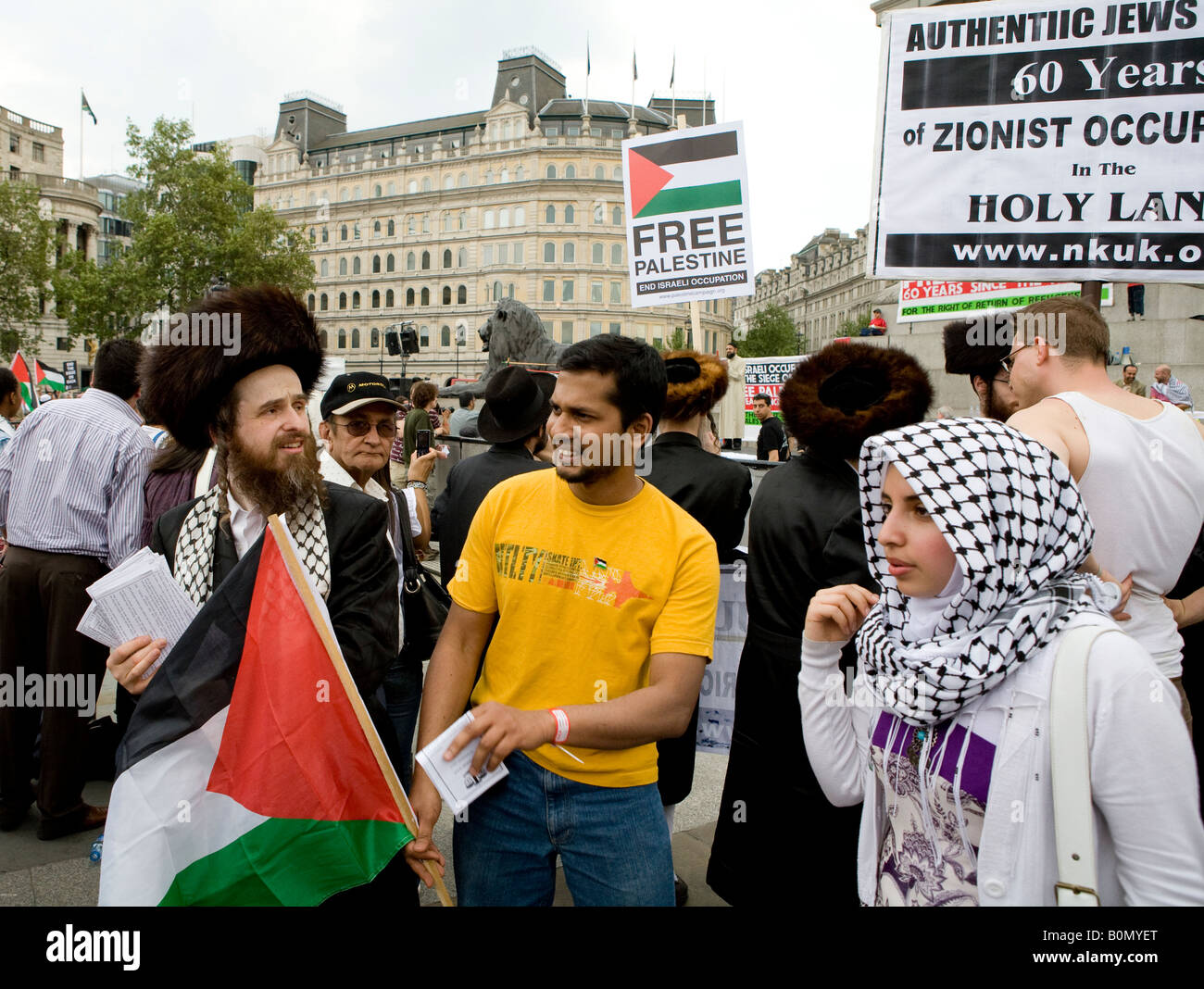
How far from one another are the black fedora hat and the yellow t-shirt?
1623 mm

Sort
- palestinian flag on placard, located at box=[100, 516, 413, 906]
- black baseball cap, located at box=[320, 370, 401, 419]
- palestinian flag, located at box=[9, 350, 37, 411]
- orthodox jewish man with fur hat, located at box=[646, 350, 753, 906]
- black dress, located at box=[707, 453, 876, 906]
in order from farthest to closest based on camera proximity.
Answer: palestinian flag, located at box=[9, 350, 37, 411]
black baseball cap, located at box=[320, 370, 401, 419]
orthodox jewish man with fur hat, located at box=[646, 350, 753, 906]
black dress, located at box=[707, 453, 876, 906]
palestinian flag on placard, located at box=[100, 516, 413, 906]

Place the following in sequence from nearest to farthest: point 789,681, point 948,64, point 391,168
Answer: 1. point 789,681
2. point 948,64
3. point 391,168

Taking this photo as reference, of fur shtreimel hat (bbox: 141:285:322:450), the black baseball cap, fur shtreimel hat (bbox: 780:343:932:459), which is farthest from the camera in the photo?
the black baseball cap

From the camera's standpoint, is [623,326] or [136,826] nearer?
[136,826]

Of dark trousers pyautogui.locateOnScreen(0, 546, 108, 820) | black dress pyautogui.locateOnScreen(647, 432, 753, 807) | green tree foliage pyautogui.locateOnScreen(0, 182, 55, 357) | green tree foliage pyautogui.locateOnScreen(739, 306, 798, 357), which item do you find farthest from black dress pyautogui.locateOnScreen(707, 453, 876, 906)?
green tree foliage pyautogui.locateOnScreen(739, 306, 798, 357)

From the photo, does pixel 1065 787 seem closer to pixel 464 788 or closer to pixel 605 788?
pixel 605 788

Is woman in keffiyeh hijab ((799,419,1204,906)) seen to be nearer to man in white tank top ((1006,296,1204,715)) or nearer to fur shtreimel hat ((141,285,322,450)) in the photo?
man in white tank top ((1006,296,1204,715))

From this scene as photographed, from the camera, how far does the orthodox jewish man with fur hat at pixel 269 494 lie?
6.85 ft

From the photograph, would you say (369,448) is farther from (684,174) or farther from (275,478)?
(684,174)

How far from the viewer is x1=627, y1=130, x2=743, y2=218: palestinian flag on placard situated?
542 cm

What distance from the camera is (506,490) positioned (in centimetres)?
234

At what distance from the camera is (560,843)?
6.99 feet

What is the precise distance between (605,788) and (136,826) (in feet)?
3.45

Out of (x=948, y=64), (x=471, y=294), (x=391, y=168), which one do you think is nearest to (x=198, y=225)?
(x=471, y=294)
